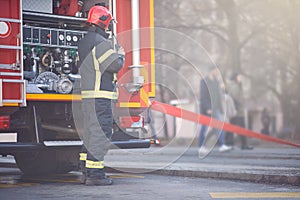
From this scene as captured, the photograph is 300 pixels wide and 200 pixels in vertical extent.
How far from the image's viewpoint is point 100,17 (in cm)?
822

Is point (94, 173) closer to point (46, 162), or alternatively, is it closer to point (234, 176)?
point (46, 162)

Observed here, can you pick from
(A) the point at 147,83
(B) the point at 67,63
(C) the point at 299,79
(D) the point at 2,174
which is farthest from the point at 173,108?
(C) the point at 299,79

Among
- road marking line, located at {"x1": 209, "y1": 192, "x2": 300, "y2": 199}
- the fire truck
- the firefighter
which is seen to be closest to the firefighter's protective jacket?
the firefighter

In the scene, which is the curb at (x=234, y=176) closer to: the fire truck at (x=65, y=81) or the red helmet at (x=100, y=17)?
the fire truck at (x=65, y=81)

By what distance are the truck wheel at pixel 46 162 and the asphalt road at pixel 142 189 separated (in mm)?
298

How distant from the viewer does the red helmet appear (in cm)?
822

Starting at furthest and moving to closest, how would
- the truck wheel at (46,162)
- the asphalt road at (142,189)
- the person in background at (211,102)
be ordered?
the person in background at (211,102)
the truck wheel at (46,162)
the asphalt road at (142,189)

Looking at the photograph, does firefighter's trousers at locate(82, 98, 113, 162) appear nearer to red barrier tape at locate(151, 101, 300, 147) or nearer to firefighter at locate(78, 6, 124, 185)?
firefighter at locate(78, 6, 124, 185)

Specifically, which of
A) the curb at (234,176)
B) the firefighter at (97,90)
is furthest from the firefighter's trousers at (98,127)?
the curb at (234,176)

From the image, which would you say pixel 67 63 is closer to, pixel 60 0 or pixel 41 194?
pixel 60 0

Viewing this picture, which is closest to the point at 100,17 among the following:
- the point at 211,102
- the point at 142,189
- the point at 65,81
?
the point at 65,81

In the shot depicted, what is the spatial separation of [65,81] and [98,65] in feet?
2.28

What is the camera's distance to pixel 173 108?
1009 centimetres

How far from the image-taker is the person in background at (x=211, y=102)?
592 inches
